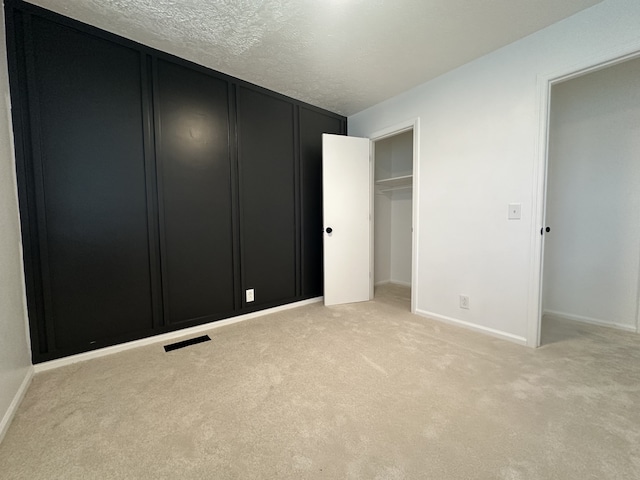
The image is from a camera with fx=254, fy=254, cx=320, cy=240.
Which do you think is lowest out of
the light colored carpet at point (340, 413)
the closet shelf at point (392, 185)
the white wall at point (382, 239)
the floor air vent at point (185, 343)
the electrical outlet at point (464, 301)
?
the floor air vent at point (185, 343)

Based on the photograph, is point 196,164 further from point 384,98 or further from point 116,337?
point 384,98

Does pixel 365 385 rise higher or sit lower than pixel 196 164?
lower

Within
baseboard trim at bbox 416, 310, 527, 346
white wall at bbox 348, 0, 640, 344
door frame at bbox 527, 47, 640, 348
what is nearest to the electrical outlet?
white wall at bbox 348, 0, 640, 344

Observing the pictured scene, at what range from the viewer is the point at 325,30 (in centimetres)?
198

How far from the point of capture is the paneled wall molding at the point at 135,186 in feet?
5.91

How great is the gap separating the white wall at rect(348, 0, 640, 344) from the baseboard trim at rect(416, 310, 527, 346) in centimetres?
1

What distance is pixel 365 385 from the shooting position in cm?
164

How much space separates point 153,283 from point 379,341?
2.06 m

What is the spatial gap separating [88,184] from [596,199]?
15.3ft

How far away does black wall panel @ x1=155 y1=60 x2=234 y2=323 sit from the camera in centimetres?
231

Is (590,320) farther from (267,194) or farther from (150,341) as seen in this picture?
(150,341)

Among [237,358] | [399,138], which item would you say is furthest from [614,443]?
[399,138]

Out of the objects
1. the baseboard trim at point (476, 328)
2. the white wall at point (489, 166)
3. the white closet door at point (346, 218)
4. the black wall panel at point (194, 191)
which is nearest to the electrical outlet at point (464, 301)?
the white wall at point (489, 166)

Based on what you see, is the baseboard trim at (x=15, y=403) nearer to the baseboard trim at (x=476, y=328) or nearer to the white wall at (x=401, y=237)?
the baseboard trim at (x=476, y=328)
